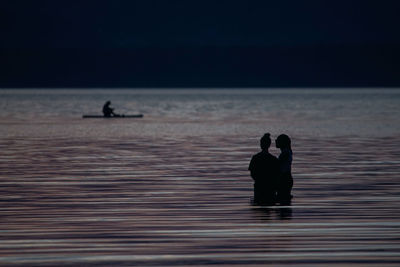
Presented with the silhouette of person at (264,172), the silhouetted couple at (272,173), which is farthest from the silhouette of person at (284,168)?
the silhouette of person at (264,172)

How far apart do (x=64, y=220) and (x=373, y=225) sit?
16.5 feet

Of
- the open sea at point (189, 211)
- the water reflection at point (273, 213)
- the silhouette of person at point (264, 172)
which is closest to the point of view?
the open sea at point (189, 211)

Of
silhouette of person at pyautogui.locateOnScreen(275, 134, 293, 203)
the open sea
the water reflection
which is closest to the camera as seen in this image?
the open sea

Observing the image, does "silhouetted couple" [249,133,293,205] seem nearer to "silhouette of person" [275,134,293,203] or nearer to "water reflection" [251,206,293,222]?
"silhouette of person" [275,134,293,203]

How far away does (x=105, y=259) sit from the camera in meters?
14.0

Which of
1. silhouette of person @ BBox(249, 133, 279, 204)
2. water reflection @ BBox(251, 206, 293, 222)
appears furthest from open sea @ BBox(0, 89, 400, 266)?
silhouette of person @ BBox(249, 133, 279, 204)

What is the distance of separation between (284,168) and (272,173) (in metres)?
0.24

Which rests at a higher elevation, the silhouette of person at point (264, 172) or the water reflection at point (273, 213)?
the silhouette of person at point (264, 172)

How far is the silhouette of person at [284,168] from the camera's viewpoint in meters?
19.6

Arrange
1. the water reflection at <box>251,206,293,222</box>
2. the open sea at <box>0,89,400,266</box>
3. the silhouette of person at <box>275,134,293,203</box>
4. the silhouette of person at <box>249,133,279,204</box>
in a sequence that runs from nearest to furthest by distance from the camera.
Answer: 1. the open sea at <box>0,89,400,266</box>
2. the water reflection at <box>251,206,293,222</box>
3. the silhouette of person at <box>249,133,279,204</box>
4. the silhouette of person at <box>275,134,293,203</box>

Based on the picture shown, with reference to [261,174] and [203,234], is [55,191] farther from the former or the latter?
[203,234]

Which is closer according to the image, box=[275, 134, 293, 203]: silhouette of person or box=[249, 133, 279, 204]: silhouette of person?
box=[249, 133, 279, 204]: silhouette of person

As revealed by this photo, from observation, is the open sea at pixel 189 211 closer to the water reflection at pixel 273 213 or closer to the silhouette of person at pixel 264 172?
the water reflection at pixel 273 213

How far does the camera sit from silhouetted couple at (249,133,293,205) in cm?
1941
